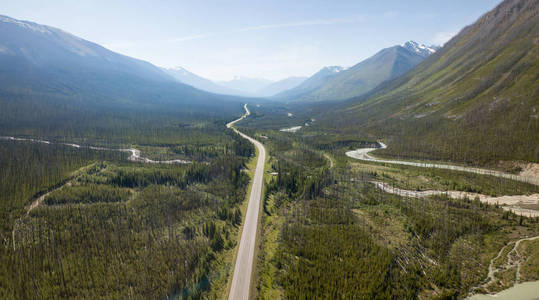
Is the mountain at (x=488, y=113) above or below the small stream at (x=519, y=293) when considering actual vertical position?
above

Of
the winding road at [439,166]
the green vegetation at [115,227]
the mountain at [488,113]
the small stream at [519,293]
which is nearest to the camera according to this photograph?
the small stream at [519,293]

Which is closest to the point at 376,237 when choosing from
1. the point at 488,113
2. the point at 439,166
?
the point at 439,166

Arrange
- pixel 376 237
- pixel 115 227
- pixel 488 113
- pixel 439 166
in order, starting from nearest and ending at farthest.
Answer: pixel 376 237 < pixel 115 227 < pixel 439 166 < pixel 488 113

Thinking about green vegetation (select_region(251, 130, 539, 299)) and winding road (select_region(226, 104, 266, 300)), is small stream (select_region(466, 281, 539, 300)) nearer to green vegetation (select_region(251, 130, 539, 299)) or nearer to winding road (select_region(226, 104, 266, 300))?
green vegetation (select_region(251, 130, 539, 299))

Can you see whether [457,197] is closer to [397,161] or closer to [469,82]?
[397,161]

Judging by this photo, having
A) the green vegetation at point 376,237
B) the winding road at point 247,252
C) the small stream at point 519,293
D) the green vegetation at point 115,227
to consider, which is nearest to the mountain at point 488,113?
the green vegetation at point 376,237

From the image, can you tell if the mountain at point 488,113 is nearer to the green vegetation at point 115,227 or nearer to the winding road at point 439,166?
the winding road at point 439,166

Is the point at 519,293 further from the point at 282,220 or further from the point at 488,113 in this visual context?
the point at 488,113

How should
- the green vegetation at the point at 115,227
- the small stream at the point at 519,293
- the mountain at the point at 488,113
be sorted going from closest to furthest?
the small stream at the point at 519,293
the green vegetation at the point at 115,227
the mountain at the point at 488,113

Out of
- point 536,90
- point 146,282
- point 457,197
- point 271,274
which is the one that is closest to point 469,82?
point 536,90

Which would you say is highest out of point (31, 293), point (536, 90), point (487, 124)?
point (536, 90)

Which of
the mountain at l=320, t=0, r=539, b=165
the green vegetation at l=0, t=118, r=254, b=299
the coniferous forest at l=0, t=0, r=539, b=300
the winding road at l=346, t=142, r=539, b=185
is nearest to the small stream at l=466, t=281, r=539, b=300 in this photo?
the coniferous forest at l=0, t=0, r=539, b=300
